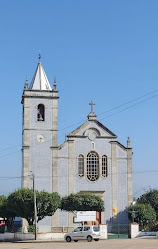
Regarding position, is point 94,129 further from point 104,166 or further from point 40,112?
point 40,112

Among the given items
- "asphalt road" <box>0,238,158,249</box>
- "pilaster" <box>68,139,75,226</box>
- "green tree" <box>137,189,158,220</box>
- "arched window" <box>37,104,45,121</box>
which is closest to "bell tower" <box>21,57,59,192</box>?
"arched window" <box>37,104,45,121</box>

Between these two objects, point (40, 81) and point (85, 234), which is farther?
point (40, 81)

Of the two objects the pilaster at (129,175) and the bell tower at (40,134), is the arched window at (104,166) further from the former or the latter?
the bell tower at (40,134)

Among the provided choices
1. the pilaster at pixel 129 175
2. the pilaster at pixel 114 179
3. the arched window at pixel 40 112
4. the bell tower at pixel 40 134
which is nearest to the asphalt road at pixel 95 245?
the bell tower at pixel 40 134

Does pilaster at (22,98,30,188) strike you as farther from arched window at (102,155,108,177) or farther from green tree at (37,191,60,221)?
arched window at (102,155,108,177)

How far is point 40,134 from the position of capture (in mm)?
52438

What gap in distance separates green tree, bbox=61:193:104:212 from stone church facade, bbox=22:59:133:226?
2707 mm

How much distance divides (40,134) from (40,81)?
624 centimetres

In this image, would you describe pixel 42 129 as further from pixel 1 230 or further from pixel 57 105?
pixel 1 230

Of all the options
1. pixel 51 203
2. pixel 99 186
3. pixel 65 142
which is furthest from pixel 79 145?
pixel 51 203

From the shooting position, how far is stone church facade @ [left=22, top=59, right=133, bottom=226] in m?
51.5

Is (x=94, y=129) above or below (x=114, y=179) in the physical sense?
above

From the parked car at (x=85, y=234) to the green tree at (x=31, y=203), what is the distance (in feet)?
23.4

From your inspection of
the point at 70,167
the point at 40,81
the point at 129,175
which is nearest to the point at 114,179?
the point at 129,175
